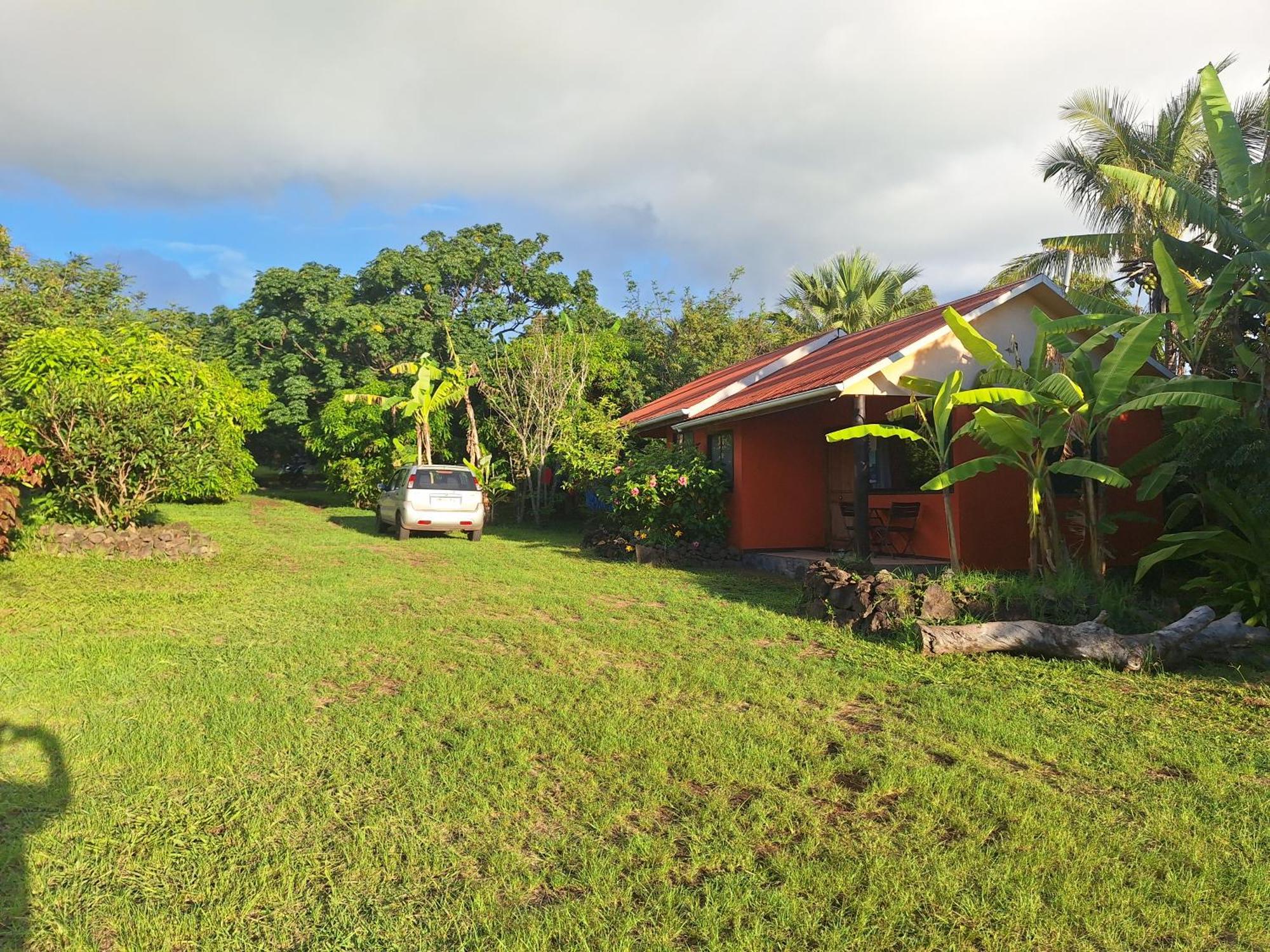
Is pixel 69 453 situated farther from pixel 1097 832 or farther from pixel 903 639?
pixel 1097 832

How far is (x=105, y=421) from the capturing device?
11898 mm

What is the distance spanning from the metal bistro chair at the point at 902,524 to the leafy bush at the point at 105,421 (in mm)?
10731

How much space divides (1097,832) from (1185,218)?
9.66 metres

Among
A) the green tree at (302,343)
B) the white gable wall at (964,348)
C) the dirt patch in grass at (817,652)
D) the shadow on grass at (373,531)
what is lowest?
the dirt patch in grass at (817,652)

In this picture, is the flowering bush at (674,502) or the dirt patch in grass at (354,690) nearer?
the dirt patch in grass at (354,690)

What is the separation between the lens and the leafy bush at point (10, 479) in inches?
378

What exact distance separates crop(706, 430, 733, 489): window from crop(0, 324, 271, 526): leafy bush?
331 inches

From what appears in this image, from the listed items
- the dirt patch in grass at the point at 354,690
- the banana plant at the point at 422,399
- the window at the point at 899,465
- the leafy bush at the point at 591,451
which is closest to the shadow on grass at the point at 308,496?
the banana plant at the point at 422,399

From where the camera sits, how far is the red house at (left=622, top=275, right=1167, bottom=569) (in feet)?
36.0

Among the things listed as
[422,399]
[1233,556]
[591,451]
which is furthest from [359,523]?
[1233,556]

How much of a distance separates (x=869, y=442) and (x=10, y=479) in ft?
39.4

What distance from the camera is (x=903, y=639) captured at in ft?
23.9

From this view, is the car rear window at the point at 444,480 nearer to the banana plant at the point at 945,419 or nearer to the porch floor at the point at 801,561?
the porch floor at the point at 801,561

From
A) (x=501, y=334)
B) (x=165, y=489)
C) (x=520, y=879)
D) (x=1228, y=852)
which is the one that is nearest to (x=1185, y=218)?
(x=1228, y=852)
